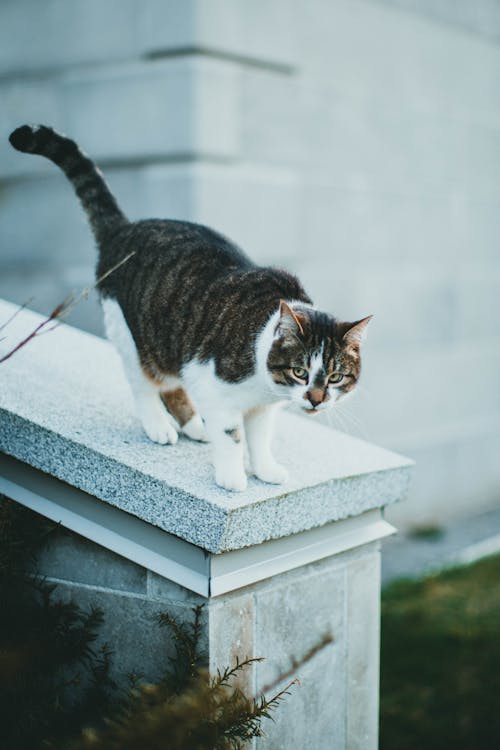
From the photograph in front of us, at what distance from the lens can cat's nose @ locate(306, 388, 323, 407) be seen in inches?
76.4

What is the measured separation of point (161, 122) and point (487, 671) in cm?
267

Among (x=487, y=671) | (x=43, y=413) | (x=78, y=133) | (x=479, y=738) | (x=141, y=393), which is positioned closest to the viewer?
(x=43, y=413)

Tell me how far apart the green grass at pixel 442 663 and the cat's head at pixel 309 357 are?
1513 millimetres

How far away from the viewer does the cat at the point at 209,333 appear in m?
1.98

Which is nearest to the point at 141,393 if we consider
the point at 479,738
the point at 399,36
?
the point at 479,738

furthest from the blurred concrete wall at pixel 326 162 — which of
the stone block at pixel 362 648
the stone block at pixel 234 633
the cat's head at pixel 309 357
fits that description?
the stone block at pixel 234 633

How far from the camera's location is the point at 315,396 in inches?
76.4

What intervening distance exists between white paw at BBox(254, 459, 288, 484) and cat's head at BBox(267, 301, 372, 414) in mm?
172

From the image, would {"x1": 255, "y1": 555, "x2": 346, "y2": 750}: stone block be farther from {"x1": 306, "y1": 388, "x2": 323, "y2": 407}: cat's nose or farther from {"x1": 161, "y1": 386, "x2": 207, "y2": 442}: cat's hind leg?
{"x1": 161, "y1": 386, "x2": 207, "y2": 442}: cat's hind leg

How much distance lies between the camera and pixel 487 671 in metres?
3.34

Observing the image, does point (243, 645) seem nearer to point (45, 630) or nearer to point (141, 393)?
point (45, 630)

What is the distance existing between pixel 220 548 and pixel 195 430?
644mm

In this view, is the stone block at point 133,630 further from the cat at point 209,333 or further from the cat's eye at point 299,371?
the cat's eye at point 299,371

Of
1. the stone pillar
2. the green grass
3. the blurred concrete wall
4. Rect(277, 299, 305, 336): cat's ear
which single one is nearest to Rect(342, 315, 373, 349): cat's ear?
Rect(277, 299, 305, 336): cat's ear
